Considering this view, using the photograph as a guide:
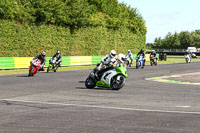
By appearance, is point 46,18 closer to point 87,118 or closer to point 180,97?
point 180,97

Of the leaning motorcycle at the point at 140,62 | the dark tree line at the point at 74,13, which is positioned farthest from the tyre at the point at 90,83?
the dark tree line at the point at 74,13

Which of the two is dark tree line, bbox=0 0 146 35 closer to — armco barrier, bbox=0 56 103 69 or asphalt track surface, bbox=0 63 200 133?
armco barrier, bbox=0 56 103 69

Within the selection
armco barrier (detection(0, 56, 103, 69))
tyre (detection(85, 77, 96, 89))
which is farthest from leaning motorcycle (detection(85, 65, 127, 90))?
armco barrier (detection(0, 56, 103, 69))

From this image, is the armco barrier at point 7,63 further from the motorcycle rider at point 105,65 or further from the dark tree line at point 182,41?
the dark tree line at point 182,41

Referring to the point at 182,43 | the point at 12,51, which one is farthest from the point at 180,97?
the point at 182,43

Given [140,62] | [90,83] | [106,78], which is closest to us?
[106,78]

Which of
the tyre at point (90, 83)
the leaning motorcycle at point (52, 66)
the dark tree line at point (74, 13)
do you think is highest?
the dark tree line at point (74, 13)

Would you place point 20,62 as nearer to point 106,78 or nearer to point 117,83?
point 106,78

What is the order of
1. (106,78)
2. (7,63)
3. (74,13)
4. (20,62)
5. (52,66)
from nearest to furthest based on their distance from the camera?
(106,78)
(52,66)
(7,63)
(20,62)
(74,13)

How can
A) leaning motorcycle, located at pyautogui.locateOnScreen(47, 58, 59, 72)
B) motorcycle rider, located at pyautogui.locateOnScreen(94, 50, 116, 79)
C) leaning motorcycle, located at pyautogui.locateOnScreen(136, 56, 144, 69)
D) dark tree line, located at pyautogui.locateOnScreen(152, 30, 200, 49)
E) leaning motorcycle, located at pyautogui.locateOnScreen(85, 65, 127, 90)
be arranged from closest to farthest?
leaning motorcycle, located at pyautogui.locateOnScreen(85, 65, 127, 90)
motorcycle rider, located at pyautogui.locateOnScreen(94, 50, 116, 79)
leaning motorcycle, located at pyautogui.locateOnScreen(47, 58, 59, 72)
leaning motorcycle, located at pyautogui.locateOnScreen(136, 56, 144, 69)
dark tree line, located at pyautogui.locateOnScreen(152, 30, 200, 49)

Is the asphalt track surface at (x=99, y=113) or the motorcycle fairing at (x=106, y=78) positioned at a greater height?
the motorcycle fairing at (x=106, y=78)

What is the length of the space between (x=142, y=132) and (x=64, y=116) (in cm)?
220

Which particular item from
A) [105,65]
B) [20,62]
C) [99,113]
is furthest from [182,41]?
[99,113]

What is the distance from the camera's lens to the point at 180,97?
38.7 ft
